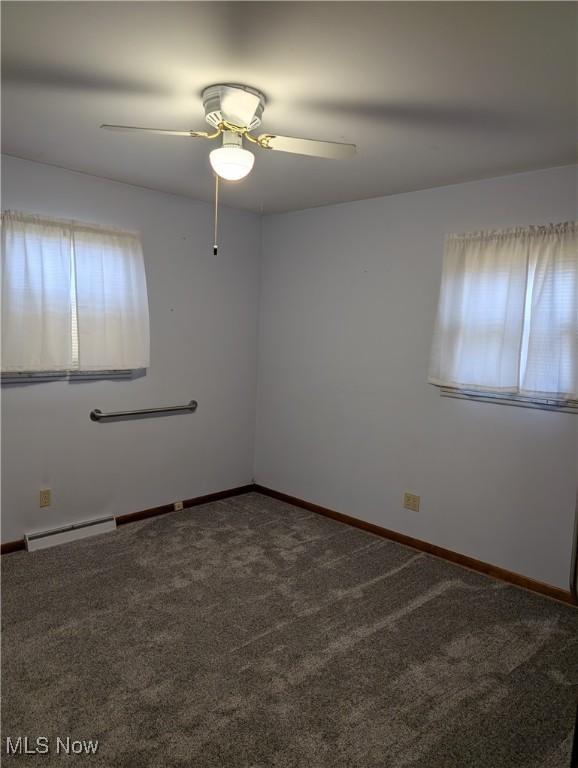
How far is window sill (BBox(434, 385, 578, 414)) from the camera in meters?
2.84

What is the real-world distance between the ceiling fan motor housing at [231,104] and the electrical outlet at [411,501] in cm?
253

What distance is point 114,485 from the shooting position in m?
3.74

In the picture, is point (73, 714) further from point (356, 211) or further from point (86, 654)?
point (356, 211)

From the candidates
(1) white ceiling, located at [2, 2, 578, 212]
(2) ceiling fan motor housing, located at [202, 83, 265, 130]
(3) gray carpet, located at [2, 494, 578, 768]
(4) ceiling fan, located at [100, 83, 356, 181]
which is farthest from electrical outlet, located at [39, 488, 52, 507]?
(2) ceiling fan motor housing, located at [202, 83, 265, 130]

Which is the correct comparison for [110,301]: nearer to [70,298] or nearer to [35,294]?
[70,298]

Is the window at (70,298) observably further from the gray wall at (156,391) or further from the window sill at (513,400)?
the window sill at (513,400)

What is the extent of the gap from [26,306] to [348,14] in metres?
2.45

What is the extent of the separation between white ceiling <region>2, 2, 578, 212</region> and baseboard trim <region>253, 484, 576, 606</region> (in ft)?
7.63

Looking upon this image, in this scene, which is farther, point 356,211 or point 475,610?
point 356,211

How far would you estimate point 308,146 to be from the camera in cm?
208

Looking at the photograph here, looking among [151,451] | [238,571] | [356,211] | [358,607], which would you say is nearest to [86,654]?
[238,571]

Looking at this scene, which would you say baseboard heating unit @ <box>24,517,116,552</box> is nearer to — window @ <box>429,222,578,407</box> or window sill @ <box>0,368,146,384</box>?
window sill @ <box>0,368,146,384</box>

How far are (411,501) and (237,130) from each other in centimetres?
257

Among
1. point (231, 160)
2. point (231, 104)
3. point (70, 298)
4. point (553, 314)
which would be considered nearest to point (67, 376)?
point (70, 298)
